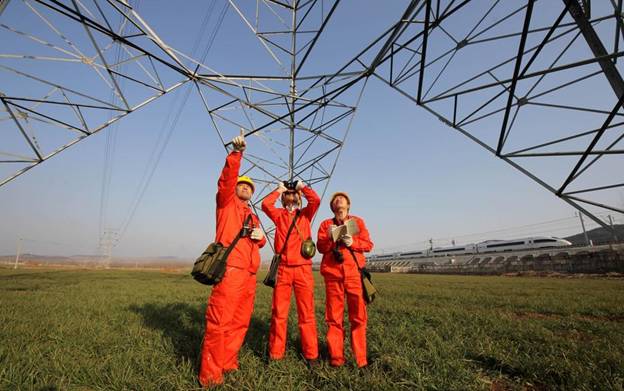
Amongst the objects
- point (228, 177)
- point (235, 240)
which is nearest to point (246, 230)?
point (235, 240)

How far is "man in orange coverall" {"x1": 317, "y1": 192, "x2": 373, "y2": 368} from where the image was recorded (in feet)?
9.96

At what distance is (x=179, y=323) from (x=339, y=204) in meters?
3.85

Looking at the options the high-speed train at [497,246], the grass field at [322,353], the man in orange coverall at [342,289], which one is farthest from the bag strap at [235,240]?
the high-speed train at [497,246]

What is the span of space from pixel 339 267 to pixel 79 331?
4.35m

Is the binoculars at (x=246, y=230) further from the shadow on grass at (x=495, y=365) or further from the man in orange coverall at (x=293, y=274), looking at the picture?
the shadow on grass at (x=495, y=365)

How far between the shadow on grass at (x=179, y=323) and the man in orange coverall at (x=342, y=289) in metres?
1.63

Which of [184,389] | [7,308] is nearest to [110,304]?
[7,308]

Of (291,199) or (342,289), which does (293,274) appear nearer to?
(342,289)

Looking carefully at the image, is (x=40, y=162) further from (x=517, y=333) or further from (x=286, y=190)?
(x=517, y=333)

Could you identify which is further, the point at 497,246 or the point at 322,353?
the point at 497,246

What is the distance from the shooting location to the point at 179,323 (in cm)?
493

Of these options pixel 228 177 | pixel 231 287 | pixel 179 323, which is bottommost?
pixel 179 323

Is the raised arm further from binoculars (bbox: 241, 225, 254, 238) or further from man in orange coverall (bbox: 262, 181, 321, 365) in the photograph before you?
man in orange coverall (bbox: 262, 181, 321, 365)

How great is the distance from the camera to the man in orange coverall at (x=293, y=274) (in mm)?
3117
